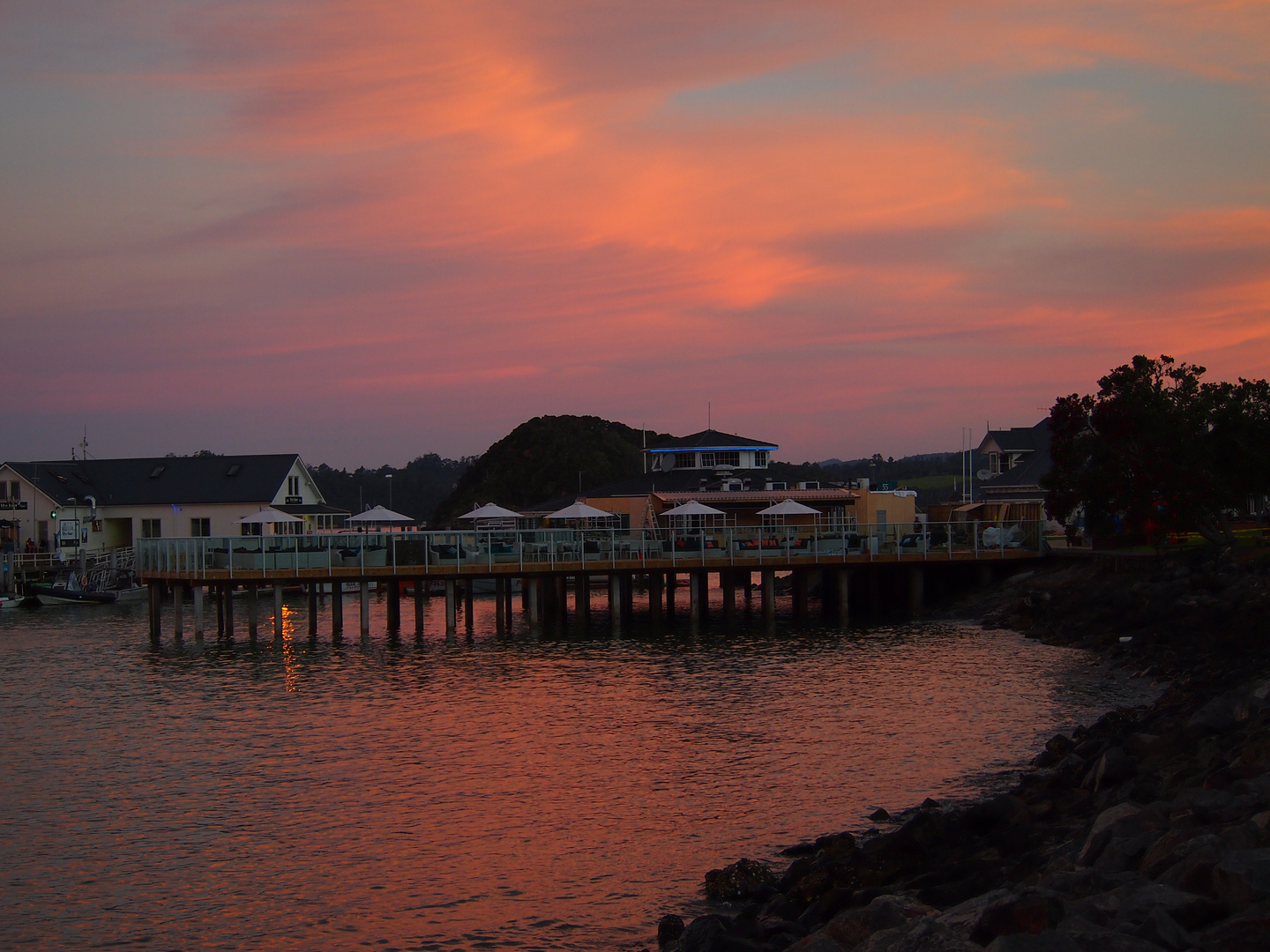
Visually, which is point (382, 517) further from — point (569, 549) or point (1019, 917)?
point (1019, 917)

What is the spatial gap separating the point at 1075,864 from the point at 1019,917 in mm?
3522

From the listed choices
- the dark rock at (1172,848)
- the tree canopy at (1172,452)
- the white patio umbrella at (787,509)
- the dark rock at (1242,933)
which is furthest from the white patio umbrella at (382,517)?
the dark rock at (1242,933)

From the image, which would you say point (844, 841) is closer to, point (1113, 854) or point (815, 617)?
point (1113, 854)

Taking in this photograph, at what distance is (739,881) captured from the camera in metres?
15.1

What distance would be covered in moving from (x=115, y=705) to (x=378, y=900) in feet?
55.8

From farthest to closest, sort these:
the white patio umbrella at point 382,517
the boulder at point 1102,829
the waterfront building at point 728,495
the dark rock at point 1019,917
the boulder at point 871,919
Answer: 1. the waterfront building at point 728,495
2. the white patio umbrella at point 382,517
3. the boulder at point 1102,829
4. the boulder at point 871,919
5. the dark rock at point 1019,917

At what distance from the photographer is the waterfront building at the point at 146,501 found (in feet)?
224

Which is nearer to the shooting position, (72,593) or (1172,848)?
(1172,848)

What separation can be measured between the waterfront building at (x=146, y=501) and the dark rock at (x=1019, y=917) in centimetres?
6118

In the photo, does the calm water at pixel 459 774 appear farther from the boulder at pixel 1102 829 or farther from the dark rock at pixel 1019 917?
the dark rock at pixel 1019 917

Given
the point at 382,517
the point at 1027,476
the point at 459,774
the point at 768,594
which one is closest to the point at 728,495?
the point at 768,594

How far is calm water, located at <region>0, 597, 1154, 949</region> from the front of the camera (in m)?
15.3

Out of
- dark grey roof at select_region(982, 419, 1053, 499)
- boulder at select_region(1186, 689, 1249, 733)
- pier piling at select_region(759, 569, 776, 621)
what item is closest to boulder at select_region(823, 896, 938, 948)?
boulder at select_region(1186, 689, 1249, 733)

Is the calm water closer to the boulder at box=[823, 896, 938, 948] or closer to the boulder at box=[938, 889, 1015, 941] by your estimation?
the boulder at box=[823, 896, 938, 948]
